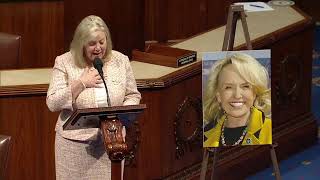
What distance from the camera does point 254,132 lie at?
4.70 m

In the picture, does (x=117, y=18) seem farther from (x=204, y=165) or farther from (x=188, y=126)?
(x=204, y=165)

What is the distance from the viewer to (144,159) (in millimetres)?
5176

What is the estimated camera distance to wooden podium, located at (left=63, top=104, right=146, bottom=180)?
12.0 feet

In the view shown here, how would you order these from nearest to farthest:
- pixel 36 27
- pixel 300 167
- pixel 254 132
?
pixel 254 132, pixel 300 167, pixel 36 27

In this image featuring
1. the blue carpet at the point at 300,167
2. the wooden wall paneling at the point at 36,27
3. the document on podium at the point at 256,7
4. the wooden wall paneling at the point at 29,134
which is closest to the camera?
the wooden wall paneling at the point at 29,134

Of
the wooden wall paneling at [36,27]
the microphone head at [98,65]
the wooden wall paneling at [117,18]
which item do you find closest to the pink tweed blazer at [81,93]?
the microphone head at [98,65]

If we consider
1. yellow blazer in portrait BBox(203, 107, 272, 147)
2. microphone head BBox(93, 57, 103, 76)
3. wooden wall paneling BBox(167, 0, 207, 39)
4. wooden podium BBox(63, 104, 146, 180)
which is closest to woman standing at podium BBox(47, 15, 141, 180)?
microphone head BBox(93, 57, 103, 76)

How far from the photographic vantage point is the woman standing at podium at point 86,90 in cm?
404

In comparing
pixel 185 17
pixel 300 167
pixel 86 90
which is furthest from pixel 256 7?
pixel 86 90

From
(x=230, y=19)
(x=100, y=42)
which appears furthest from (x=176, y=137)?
(x=100, y=42)

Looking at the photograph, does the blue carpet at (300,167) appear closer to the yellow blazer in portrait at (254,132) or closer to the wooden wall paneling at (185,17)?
the yellow blazer in portrait at (254,132)

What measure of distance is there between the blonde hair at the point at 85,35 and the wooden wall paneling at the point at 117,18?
9.87ft

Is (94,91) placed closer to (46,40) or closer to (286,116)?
(286,116)

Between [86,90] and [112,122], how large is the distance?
0.41 metres
